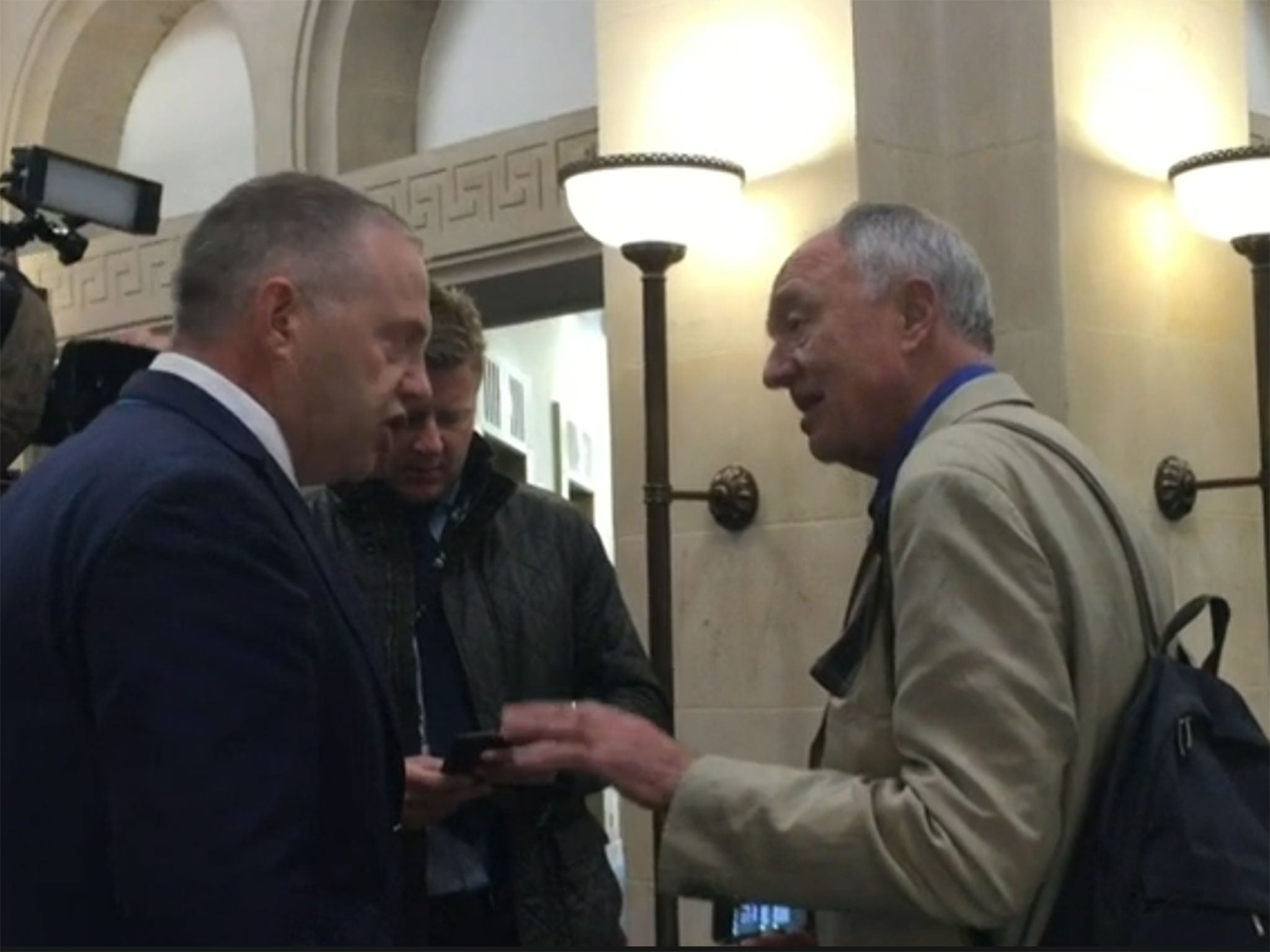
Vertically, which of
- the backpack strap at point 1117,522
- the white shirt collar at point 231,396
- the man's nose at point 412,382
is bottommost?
the backpack strap at point 1117,522

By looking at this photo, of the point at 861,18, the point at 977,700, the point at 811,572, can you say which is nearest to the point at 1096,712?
the point at 977,700

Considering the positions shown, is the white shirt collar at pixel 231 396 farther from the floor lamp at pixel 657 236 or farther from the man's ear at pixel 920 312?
the floor lamp at pixel 657 236

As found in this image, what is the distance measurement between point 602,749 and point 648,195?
1813mm

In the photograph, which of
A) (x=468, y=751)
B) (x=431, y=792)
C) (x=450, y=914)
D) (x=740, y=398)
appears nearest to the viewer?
(x=468, y=751)

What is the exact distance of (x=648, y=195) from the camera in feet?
10.8

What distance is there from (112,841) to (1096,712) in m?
0.81

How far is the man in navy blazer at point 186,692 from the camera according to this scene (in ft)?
4.20

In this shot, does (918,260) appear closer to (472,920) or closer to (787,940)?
(787,940)

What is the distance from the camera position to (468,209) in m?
4.34

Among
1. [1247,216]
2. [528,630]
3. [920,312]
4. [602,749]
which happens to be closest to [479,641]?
[528,630]

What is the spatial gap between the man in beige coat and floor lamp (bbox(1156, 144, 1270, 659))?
1744 millimetres

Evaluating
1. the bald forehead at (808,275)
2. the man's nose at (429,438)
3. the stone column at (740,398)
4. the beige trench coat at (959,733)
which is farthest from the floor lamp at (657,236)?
the beige trench coat at (959,733)

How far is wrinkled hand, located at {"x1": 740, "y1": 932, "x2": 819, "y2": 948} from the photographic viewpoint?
71.4 inches

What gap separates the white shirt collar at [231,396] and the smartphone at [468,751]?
45 cm
